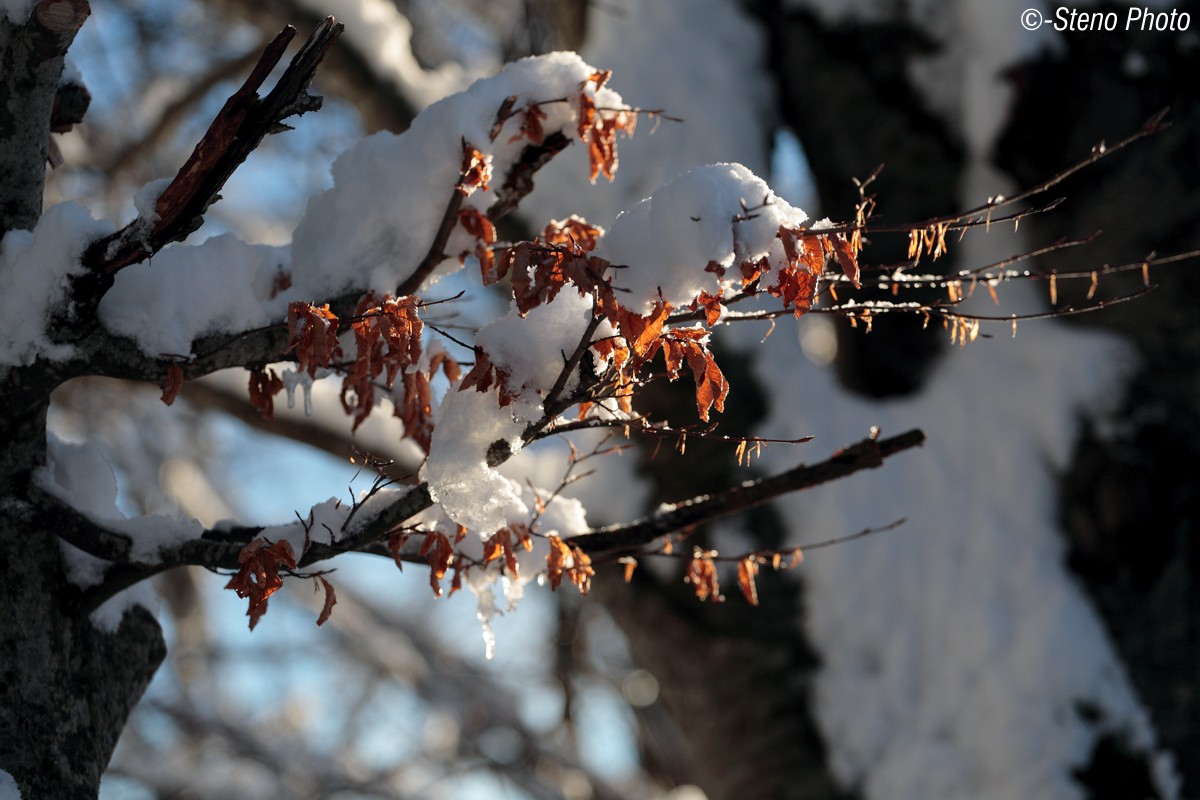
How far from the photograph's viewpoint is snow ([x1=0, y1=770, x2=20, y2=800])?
131 cm

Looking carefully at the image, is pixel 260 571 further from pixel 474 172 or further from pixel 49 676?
pixel 474 172

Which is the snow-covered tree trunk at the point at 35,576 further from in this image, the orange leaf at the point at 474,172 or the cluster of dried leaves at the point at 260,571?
the orange leaf at the point at 474,172

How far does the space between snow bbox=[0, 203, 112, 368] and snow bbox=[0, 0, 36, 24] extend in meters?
0.28

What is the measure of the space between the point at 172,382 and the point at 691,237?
0.84m

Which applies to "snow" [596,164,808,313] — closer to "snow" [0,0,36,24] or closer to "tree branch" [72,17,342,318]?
"tree branch" [72,17,342,318]

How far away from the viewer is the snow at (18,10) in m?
1.38

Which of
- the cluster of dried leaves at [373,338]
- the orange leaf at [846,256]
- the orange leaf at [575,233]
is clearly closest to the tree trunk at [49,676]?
the cluster of dried leaves at [373,338]

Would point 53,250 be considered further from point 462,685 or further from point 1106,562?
point 462,685

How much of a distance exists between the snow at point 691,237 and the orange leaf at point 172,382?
0.71 m

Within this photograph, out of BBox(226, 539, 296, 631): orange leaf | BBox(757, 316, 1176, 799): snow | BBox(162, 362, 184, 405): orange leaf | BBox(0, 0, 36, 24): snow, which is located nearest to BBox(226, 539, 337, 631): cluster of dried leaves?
BBox(226, 539, 296, 631): orange leaf

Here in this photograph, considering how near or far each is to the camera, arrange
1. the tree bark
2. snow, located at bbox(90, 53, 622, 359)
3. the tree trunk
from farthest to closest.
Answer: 1. the tree bark
2. snow, located at bbox(90, 53, 622, 359)
3. the tree trunk

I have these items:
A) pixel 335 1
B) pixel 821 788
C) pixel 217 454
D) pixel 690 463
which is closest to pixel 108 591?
pixel 690 463

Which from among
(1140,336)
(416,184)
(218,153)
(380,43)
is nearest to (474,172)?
(416,184)

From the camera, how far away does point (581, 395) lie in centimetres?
130
